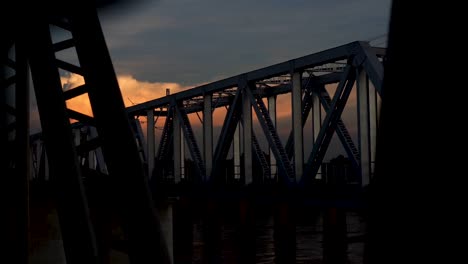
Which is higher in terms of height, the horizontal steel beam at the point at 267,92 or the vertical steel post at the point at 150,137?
the horizontal steel beam at the point at 267,92

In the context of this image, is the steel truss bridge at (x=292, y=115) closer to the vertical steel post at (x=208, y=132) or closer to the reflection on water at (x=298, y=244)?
the vertical steel post at (x=208, y=132)

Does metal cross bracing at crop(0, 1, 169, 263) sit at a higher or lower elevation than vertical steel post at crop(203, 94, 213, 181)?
lower

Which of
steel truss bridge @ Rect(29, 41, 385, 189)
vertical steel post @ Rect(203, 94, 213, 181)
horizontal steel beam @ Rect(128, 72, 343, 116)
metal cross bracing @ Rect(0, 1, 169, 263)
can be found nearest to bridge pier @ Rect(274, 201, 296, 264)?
steel truss bridge @ Rect(29, 41, 385, 189)

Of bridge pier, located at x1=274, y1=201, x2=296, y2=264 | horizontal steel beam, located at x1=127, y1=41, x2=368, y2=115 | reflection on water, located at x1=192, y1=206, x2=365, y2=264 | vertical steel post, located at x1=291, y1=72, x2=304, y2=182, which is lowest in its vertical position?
reflection on water, located at x1=192, y1=206, x2=365, y2=264

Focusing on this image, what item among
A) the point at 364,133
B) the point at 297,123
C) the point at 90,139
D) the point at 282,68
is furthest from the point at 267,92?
the point at 90,139

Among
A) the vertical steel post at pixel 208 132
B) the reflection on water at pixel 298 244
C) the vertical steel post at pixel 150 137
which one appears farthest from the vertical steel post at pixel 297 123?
the vertical steel post at pixel 150 137

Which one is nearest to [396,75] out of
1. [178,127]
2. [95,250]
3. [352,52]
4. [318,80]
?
[95,250]

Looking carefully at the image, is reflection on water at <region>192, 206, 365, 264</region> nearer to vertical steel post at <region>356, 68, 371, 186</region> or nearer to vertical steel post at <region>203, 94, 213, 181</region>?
vertical steel post at <region>203, 94, 213, 181</region>

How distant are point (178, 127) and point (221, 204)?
33.3 feet

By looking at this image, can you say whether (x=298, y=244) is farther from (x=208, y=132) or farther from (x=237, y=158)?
(x=208, y=132)

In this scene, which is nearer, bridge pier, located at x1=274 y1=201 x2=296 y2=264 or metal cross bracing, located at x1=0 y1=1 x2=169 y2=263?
metal cross bracing, located at x1=0 y1=1 x2=169 y2=263

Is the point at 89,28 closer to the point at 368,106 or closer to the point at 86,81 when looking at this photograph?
the point at 86,81

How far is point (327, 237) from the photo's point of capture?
32250 millimetres

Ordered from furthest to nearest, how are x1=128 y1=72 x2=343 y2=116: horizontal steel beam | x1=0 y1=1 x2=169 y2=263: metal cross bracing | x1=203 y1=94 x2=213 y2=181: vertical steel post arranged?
x1=203 y1=94 x2=213 y2=181: vertical steel post, x1=128 y1=72 x2=343 y2=116: horizontal steel beam, x1=0 y1=1 x2=169 y2=263: metal cross bracing
